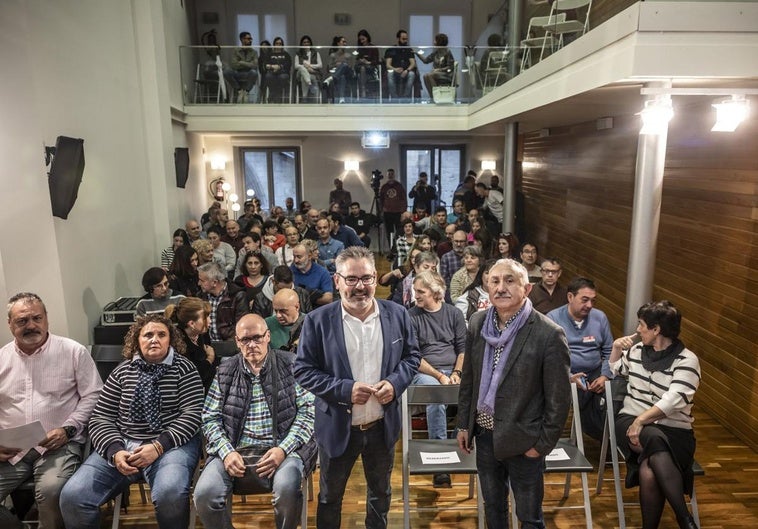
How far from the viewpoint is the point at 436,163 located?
44.5 ft

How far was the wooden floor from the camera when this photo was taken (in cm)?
319

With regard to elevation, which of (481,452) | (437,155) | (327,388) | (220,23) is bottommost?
(481,452)

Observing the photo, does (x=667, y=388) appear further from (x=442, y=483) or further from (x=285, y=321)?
(x=285, y=321)

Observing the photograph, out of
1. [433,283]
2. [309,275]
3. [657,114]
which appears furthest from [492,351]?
[309,275]

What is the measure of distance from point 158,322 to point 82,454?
918 millimetres

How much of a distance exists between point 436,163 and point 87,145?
9512 millimetres

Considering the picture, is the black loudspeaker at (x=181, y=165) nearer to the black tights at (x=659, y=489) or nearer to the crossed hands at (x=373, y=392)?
the crossed hands at (x=373, y=392)

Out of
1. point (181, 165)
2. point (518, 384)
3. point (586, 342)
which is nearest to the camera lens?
point (518, 384)

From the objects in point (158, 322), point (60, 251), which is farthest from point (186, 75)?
point (158, 322)

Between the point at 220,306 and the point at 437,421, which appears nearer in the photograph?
the point at 437,421

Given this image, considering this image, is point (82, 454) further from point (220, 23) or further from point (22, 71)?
point (220, 23)

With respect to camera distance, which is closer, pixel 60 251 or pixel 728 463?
pixel 728 463

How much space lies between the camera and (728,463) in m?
3.87

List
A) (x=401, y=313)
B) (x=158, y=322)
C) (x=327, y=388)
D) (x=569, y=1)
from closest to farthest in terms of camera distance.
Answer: (x=327, y=388)
(x=401, y=313)
(x=158, y=322)
(x=569, y=1)
